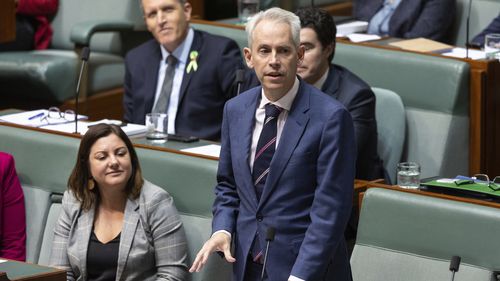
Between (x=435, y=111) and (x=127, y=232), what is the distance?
0.97 meters

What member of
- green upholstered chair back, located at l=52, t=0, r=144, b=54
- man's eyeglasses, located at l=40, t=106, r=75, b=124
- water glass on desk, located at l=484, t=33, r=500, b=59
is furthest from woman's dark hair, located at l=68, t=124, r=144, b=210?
green upholstered chair back, located at l=52, t=0, r=144, b=54

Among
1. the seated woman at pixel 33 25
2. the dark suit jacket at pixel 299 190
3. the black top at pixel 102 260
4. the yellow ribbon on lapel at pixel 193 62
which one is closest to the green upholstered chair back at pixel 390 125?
the yellow ribbon on lapel at pixel 193 62

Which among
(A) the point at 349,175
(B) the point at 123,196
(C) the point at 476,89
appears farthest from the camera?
(C) the point at 476,89

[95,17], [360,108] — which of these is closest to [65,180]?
[360,108]

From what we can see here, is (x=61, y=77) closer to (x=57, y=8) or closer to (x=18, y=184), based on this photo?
(x=57, y=8)

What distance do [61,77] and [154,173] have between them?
1.47 m

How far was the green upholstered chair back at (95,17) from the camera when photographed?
421cm

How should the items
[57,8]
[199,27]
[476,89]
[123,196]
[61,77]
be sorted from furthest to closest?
[57,8] < [61,77] < [199,27] < [476,89] < [123,196]

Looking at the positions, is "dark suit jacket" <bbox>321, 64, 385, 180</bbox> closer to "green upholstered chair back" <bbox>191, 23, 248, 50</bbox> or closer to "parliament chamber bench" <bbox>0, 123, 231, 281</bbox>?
"parliament chamber bench" <bbox>0, 123, 231, 281</bbox>

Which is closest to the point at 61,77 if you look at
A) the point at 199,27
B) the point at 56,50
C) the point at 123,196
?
the point at 56,50

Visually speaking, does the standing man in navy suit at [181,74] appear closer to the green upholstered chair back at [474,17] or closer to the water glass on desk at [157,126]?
the water glass on desk at [157,126]

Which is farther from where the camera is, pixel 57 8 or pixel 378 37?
pixel 57 8

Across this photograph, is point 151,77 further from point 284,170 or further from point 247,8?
point 284,170

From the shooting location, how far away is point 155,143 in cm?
287
